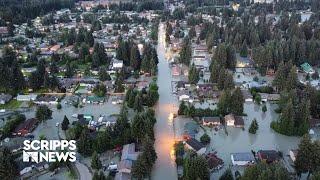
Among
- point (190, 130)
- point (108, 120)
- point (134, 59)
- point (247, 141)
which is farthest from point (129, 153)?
point (134, 59)

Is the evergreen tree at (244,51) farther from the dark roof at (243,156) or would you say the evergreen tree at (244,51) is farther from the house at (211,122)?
the dark roof at (243,156)

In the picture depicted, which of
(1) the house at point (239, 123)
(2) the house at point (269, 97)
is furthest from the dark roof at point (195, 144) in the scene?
(2) the house at point (269, 97)

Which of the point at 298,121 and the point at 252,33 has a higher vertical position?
the point at 252,33

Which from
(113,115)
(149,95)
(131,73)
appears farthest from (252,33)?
(113,115)

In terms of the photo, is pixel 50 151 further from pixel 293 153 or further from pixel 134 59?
pixel 134 59

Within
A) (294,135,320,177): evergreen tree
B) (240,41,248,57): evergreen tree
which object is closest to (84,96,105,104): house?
(294,135,320,177): evergreen tree

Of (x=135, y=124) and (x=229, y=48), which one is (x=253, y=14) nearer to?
(x=229, y=48)

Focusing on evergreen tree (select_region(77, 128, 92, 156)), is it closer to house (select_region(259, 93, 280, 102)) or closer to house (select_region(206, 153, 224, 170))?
house (select_region(206, 153, 224, 170))
